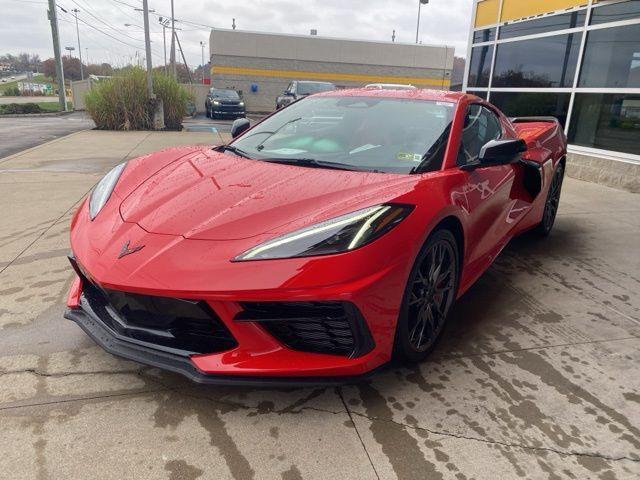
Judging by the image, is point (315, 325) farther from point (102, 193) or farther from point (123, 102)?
point (123, 102)

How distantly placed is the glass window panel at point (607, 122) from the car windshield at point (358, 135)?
582cm

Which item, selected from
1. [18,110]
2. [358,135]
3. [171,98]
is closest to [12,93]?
[18,110]

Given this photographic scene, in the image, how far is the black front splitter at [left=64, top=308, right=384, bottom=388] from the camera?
74.8 inches

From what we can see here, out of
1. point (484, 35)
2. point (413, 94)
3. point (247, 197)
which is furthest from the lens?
point (484, 35)

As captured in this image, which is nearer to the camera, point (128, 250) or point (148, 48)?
point (128, 250)

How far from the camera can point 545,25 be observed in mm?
9117

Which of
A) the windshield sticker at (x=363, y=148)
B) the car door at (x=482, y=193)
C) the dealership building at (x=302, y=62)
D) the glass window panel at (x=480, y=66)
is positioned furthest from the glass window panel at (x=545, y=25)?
the dealership building at (x=302, y=62)

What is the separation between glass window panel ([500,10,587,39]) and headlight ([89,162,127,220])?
8259mm

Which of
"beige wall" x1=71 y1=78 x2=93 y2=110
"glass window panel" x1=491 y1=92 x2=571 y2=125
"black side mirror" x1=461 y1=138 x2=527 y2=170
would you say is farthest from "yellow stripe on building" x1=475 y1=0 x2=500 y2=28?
"beige wall" x1=71 y1=78 x2=93 y2=110

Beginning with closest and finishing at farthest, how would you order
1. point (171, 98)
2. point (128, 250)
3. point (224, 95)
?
1. point (128, 250)
2. point (171, 98)
3. point (224, 95)

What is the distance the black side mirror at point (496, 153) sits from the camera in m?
2.72

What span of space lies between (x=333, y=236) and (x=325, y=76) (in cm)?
3208

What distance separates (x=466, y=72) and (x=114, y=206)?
11.1 meters

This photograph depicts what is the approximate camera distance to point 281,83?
31844mm
